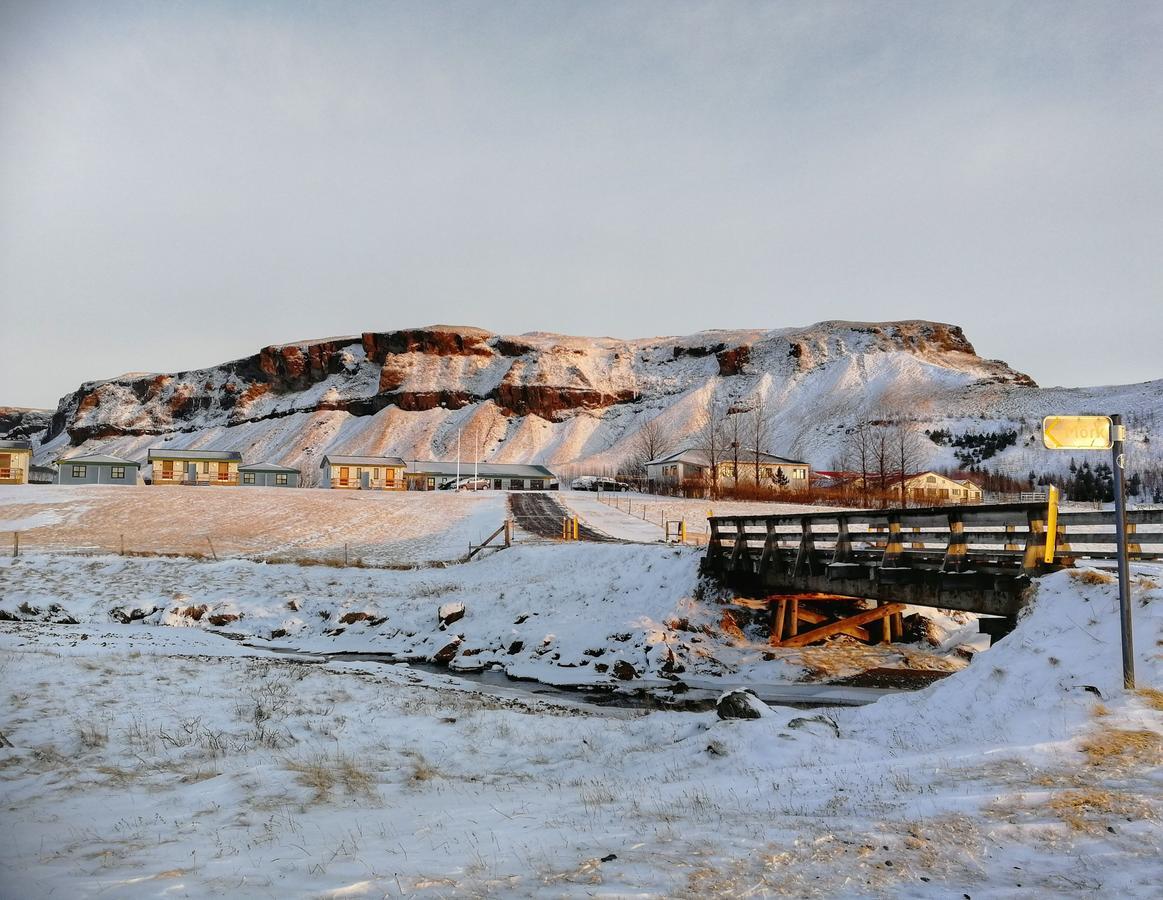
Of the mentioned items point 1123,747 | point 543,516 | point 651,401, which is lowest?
point 543,516

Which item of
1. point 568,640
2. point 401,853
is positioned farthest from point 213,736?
point 568,640

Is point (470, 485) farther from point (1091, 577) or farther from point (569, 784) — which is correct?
point (569, 784)

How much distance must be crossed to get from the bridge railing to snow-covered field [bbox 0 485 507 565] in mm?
19089

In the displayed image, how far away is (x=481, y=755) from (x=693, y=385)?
7205 inches

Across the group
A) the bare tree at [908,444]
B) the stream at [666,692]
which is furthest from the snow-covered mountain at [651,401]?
the stream at [666,692]

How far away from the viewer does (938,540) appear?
16938mm

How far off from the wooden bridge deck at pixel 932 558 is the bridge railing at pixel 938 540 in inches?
0.8

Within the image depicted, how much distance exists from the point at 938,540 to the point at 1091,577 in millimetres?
6370

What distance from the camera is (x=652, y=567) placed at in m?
23.1

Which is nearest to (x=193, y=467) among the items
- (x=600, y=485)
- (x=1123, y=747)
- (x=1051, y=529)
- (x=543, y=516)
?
(x=600, y=485)

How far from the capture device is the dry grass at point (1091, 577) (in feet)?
34.3

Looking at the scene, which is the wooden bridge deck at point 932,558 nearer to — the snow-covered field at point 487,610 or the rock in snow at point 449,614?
the snow-covered field at point 487,610

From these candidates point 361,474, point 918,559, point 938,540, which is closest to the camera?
point 918,559

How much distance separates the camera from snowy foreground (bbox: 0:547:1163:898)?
495cm
